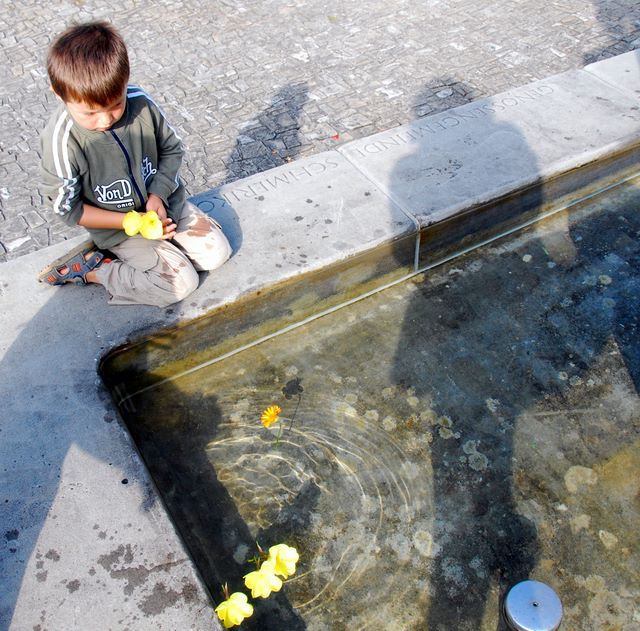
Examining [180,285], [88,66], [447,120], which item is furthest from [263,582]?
[447,120]

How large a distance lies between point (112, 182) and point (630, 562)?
8.46 ft

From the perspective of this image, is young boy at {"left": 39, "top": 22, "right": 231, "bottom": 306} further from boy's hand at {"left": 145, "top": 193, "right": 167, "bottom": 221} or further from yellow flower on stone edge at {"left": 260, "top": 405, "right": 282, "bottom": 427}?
yellow flower on stone edge at {"left": 260, "top": 405, "right": 282, "bottom": 427}

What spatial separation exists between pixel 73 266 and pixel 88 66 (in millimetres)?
973

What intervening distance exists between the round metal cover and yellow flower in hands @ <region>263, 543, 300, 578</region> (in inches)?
30.4

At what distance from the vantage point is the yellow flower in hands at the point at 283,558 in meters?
2.26

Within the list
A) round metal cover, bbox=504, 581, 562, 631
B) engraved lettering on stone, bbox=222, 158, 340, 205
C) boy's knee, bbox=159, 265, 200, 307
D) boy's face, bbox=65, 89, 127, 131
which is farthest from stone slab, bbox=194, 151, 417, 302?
round metal cover, bbox=504, 581, 562, 631

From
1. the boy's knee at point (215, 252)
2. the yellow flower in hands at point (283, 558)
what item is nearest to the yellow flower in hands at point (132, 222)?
the boy's knee at point (215, 252)

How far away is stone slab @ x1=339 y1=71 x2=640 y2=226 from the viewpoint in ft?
11.4

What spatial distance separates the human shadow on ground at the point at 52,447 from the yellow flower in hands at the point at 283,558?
0.55ft

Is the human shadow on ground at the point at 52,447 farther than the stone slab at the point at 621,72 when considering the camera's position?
No

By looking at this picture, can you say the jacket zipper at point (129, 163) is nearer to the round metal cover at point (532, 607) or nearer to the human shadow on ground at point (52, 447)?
the human shadow on ground at point (52, 447)

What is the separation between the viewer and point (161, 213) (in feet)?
9.62

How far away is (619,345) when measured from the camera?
3143mm

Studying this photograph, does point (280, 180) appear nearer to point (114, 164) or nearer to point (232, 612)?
point (114, 164)
